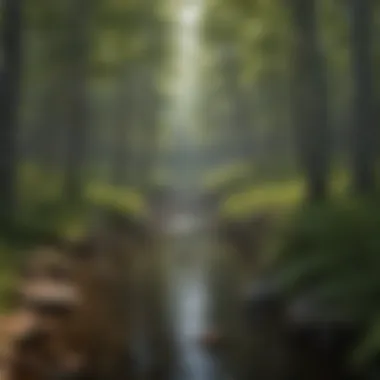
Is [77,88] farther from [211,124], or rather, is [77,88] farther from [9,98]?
[211,124]

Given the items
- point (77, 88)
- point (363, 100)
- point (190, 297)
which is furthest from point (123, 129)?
point (363, 100)

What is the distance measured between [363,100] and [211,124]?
45 centimetres

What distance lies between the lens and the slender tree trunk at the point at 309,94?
2162 millimetres

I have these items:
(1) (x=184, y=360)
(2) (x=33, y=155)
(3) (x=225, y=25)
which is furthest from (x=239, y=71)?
(1) (x=184, y=360)

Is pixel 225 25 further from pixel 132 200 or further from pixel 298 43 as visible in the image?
pixel 132 200

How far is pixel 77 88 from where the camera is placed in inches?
87.7

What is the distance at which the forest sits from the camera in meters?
2.05

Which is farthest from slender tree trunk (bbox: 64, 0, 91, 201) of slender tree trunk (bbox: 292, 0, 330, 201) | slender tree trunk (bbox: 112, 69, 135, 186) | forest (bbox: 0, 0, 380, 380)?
slender tree trunk (bbox: 292, 0, 330, 201)

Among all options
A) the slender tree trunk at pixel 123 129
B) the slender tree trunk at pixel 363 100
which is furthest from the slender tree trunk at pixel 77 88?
the slender tree trunk at pixel 363 100

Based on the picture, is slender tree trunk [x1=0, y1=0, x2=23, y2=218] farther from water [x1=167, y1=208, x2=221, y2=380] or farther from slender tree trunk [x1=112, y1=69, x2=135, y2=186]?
water [x1=167, y1=208, x2=221, y2=380]

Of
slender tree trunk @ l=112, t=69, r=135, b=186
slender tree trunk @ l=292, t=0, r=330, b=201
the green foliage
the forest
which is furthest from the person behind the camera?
slender tree trunk @ l=112, t=69, r=135, b=186

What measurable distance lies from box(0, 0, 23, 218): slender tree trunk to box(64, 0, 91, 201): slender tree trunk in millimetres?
157

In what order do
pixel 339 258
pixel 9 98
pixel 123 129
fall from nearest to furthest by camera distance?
pixel 339 258
pixel 9 98
pixel 123 129

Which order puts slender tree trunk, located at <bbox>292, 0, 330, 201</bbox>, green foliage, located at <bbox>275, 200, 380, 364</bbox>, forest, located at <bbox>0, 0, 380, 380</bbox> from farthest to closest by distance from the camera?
1. slender tree trunk, located at <bbox>292, 0, 330, 201</bbox>
2. forest, located at <bbox>0, 0, 380, 380</bbox>
3. green foliage, located at <bbox>275, 200, 380, 364</bbox>
